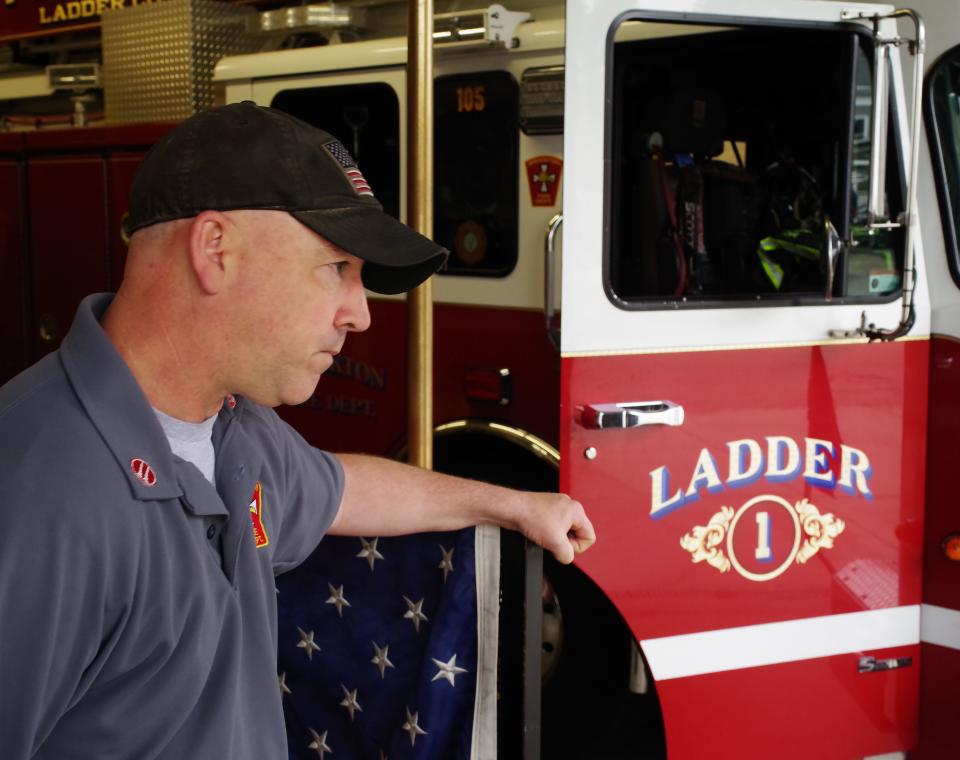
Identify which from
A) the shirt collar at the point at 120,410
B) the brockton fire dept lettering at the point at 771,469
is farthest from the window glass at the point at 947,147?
the shirt collar at the point at 120,410

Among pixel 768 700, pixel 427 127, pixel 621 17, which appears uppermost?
pixel 621 17

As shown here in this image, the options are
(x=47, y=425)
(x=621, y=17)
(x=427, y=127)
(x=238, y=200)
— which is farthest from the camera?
(x=621, y=17)

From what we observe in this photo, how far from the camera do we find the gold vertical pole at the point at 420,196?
8.21 ft

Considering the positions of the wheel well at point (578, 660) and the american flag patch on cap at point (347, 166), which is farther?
the wheel well at point (578, 660)

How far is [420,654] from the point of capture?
215cm

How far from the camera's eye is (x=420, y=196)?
2.54 meters

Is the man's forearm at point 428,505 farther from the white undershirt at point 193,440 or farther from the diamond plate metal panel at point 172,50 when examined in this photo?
the diamond plate metal panel at point 172,50

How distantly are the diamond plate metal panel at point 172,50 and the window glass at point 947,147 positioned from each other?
2.42 metres

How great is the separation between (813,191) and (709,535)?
36.9 inches

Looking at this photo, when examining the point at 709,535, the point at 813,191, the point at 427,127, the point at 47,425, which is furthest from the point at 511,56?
the point at 47,425

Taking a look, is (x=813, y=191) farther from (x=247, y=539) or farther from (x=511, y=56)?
(x=247, y=539)

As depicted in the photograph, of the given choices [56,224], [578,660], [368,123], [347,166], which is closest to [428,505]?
[347,166]

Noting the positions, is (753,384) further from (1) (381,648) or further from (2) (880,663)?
(1) (381,648)

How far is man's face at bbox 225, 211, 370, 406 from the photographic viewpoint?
1.56 m
